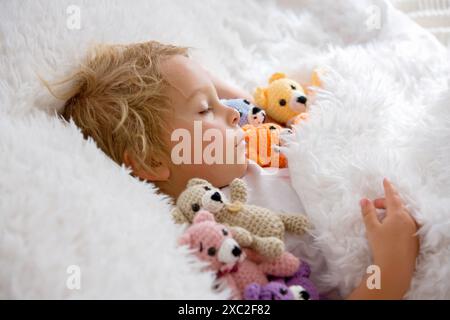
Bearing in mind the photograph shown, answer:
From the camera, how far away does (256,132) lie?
1.16 meters

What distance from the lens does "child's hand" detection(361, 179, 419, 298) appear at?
83 centimetres

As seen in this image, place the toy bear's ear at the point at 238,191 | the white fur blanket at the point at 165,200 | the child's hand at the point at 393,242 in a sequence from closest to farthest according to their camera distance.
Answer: the white fur blanket at the point at 165,200, the child's hand at the point at 393,242, the toy bear's ear at the point at 238,191

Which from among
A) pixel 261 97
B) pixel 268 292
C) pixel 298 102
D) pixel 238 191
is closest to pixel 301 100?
pixel 298 102

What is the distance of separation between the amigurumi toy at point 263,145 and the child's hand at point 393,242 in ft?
0.96

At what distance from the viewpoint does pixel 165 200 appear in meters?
0.91

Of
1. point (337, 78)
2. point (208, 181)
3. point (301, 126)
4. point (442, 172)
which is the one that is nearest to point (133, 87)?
point (208, 181)

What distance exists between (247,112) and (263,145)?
0.40 ft

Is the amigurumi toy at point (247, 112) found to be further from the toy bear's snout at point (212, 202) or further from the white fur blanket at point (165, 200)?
the toy bear's snout at point (212, 202)

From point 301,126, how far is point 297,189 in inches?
5.3

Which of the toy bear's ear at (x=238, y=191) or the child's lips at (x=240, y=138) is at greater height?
the child's lips at (x=240, y=138)

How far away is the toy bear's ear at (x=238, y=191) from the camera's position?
97 cm

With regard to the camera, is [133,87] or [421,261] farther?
[133,87]

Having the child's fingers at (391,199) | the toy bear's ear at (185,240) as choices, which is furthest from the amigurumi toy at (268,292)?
the child's fingers at (391,199)
